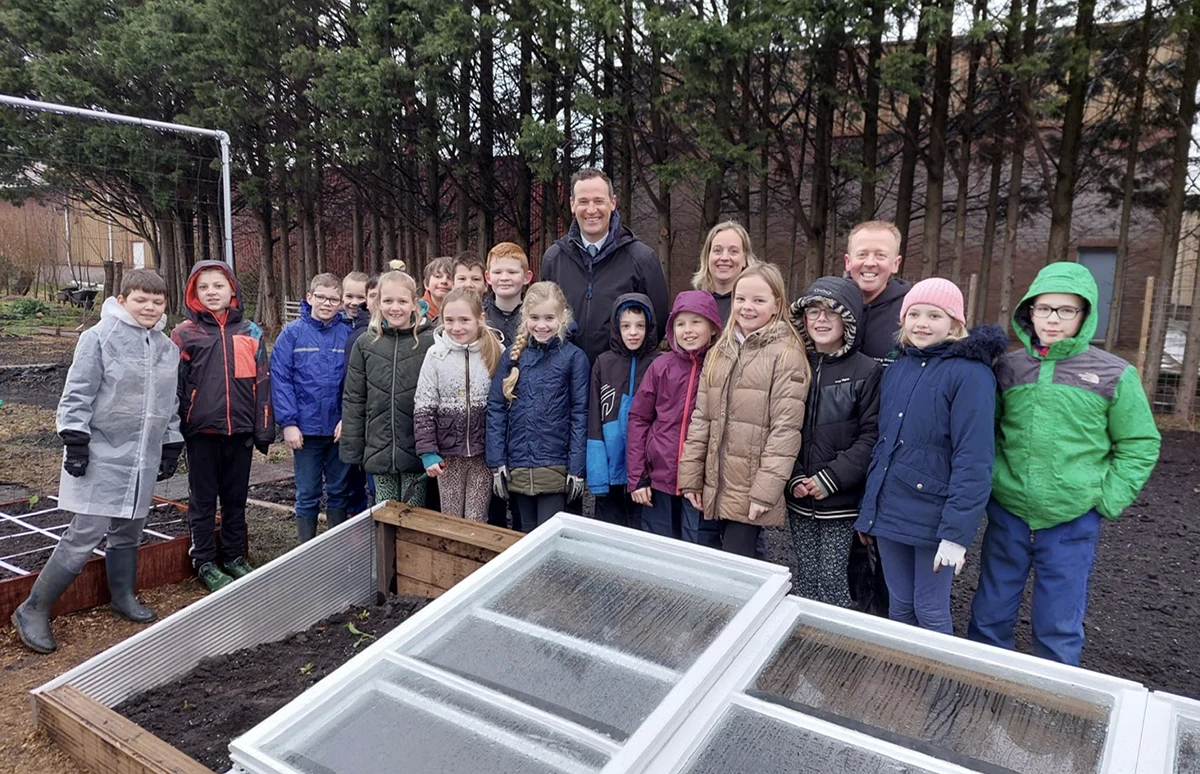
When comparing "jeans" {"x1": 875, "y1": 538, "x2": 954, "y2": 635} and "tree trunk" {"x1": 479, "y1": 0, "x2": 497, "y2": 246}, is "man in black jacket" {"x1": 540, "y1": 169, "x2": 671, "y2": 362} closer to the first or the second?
"jeans" {"x1": 875, "y1": 538, "x2": 954, "y2": 635}

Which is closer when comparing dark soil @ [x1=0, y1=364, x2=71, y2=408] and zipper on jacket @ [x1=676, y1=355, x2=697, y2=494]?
zipper on jacket @ [x1=676, y1=355, x2=697, y2=494]

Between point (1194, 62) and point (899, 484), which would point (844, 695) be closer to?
point (899, 484)

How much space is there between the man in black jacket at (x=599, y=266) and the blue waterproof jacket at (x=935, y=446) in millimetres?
1315

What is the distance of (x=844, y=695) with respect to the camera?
181 cm

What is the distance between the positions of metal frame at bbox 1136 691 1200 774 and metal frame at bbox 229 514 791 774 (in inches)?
33.3

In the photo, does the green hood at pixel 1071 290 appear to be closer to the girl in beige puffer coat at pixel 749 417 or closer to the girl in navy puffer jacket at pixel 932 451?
the girl in navy puffer jacket at pixel 932 451

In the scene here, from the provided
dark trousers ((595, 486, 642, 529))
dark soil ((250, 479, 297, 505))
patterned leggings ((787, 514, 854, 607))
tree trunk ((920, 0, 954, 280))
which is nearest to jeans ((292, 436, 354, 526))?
dark soil ((250, 479, 297, 505))

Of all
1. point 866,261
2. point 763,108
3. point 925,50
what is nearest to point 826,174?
point 763,108

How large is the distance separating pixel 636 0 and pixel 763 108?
2.35 metres

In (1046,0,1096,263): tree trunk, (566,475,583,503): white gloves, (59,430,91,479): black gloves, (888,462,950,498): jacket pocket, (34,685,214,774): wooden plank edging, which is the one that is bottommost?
(34,685,214,774): wooden plank edging

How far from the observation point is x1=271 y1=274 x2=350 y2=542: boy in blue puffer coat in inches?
160

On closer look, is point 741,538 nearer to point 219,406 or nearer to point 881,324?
point 881,324

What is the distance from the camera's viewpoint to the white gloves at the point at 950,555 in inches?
99.2

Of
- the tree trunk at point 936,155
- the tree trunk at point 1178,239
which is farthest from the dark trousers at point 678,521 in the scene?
the tree trunk at point 1178,239
